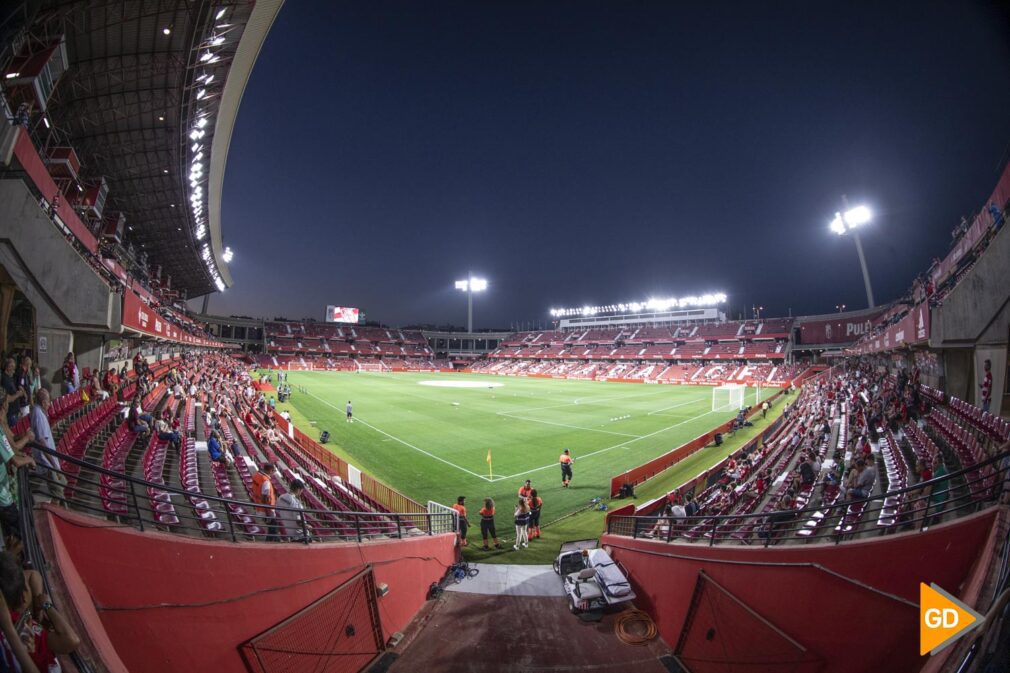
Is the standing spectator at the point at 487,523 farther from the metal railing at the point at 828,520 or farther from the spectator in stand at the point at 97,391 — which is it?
the spectator in stand at the point at 97,391

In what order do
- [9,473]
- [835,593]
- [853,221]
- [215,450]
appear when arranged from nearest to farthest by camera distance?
[9,473] → [835,593] → [215,450] → [853,221]

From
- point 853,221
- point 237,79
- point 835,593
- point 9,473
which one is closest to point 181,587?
point 9,473

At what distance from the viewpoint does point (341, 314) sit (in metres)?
102

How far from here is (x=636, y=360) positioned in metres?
74.8

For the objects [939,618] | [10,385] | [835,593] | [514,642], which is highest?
[10,385]

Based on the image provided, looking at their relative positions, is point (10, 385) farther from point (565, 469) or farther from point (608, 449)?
point (608, 449)

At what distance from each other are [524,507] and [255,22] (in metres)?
17.9

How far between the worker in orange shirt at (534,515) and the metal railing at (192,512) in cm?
234

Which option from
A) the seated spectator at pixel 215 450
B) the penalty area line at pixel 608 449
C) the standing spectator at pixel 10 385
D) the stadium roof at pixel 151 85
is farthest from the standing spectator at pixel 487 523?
the stadium roof at pixel 151 85

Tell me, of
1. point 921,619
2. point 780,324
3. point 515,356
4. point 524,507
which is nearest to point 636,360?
point 780,324

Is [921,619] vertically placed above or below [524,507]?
above

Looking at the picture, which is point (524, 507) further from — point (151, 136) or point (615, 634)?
point (151, 136)

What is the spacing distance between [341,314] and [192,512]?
10274cm

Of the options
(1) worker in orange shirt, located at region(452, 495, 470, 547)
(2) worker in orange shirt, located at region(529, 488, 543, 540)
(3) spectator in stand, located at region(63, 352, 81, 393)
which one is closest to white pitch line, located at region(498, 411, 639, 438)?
(2) worker in orange shirt, located at region(529, 488, 543, 540)
